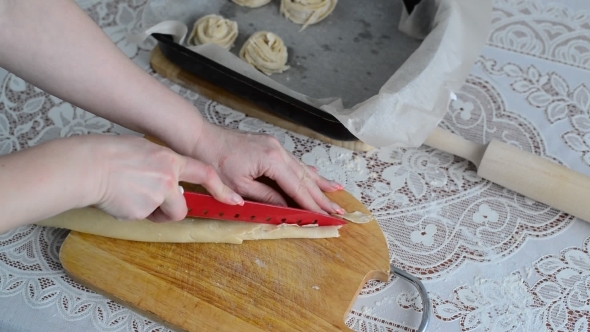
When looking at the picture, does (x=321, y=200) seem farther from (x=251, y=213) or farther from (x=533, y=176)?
(x=533, y=176)

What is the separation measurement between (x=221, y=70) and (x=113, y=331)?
622mm

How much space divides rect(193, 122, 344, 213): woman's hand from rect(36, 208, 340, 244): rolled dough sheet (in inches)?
2.8

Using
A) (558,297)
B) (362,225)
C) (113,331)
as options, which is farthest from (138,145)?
(558,297)

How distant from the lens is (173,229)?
1.14 metres

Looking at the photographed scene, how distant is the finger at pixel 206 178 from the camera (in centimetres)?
101

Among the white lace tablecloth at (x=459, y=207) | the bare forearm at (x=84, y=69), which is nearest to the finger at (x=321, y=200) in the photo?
the white lace tablecloth at (x=459, y=207)

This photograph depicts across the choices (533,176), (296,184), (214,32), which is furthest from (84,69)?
(533,176)

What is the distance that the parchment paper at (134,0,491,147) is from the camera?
130 cm

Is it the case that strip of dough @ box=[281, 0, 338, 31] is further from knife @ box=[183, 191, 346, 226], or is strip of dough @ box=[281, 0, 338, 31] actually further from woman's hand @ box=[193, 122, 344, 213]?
knife @ box=[183, 191, 346, 226]

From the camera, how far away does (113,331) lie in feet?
3.61

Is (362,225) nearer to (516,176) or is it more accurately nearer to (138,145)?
(516,176)

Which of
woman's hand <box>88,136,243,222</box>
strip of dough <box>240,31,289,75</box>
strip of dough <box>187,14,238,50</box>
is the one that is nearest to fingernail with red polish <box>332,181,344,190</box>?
woman's hand <box>88,136,243,222</box>

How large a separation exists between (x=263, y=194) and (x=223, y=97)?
14.7 inches

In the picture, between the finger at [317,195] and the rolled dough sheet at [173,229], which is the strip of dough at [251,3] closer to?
the finger at [317,195]
